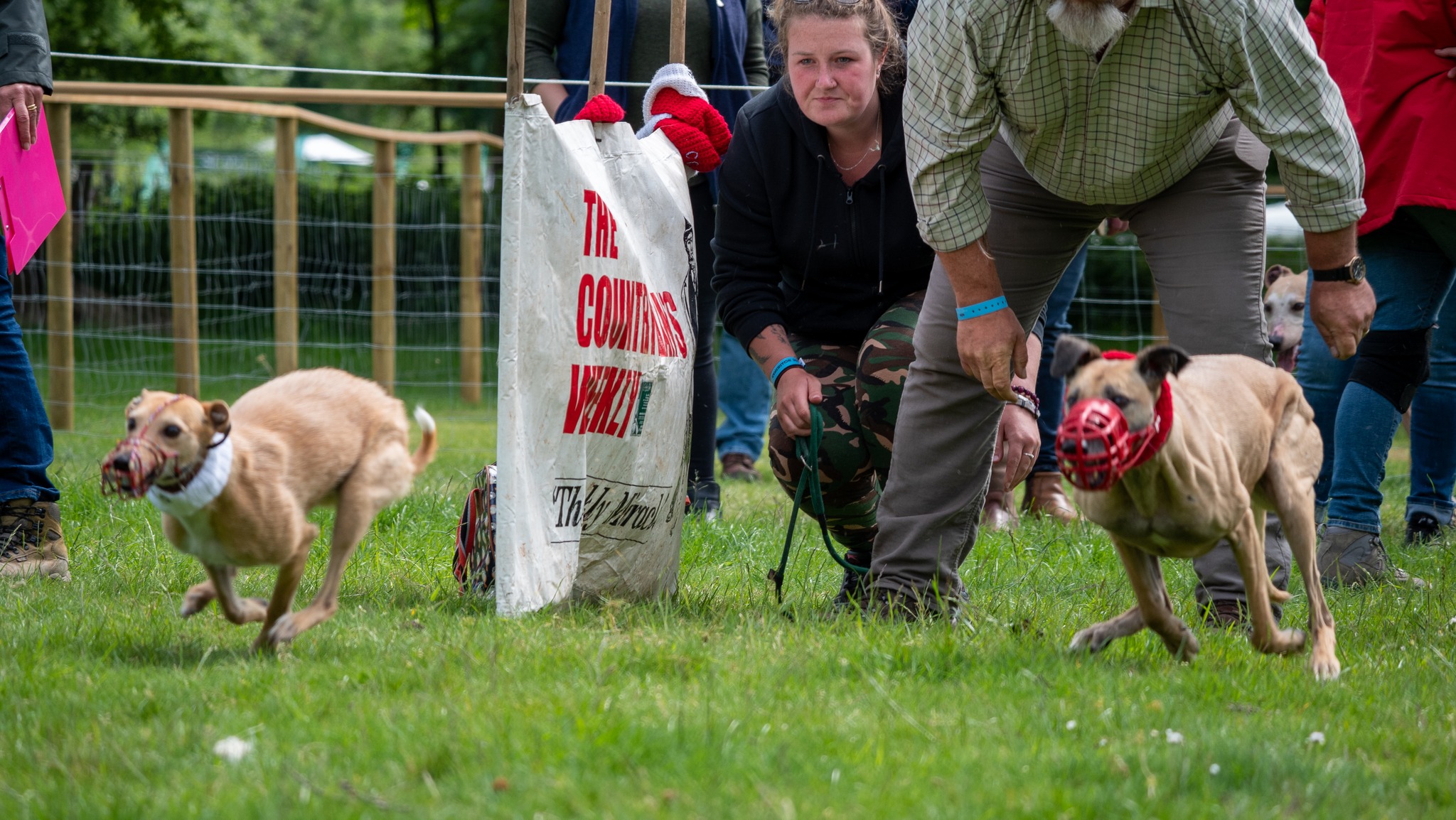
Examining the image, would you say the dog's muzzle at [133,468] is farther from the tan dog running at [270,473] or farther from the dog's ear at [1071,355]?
the dog's ear at [1071,355]

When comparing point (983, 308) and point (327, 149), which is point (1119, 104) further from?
point (327, 149)

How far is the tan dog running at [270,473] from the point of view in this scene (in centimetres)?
265

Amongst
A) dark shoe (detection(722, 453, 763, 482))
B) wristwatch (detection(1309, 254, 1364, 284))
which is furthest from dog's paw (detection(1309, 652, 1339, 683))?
dark shoe (detection(722, 453, 763, 482))

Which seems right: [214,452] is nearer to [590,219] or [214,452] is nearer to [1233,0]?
[590,219]

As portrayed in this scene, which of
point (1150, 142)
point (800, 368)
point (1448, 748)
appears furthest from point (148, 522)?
point (1448, 748)

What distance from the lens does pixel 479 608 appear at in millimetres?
3674

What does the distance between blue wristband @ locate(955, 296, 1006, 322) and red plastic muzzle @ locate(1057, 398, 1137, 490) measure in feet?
2.62

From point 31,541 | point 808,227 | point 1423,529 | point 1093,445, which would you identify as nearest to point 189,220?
point 31,541

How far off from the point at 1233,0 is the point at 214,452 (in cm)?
243

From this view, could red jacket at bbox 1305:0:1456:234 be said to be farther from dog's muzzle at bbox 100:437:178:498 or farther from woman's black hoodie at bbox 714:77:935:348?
dog's muzzle at bbox 100:437:178:498

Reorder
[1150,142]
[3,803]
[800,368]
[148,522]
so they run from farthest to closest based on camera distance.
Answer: [148,522] → [800,368] → [1150,142] → [3,803]

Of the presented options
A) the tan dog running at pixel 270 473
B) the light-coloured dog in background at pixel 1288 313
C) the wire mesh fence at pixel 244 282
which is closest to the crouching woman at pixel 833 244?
the tan dog running at pixel 270 473

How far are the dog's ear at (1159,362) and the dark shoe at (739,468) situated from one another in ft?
15.7

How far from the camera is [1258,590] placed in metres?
2.94
